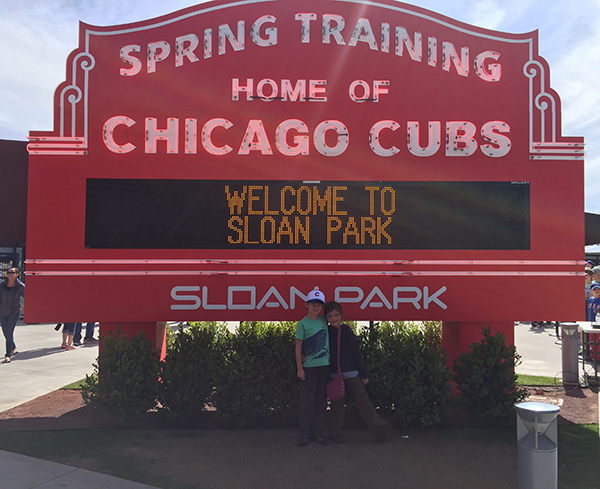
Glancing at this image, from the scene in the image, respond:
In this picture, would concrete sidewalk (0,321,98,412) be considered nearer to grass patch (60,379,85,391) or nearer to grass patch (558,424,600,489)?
grass patch (60,379,85,391)

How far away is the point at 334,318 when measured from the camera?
212 inches

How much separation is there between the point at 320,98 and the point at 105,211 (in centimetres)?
313

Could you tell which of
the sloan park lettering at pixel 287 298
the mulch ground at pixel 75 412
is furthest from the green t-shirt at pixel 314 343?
the mulch ground at pixel 75 412

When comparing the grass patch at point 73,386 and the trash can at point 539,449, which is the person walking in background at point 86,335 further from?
the trash can at point 539,449

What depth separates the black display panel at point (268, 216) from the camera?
233 inches

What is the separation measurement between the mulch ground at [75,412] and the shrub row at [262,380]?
501 mm

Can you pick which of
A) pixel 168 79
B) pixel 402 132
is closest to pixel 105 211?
pixel 168 79

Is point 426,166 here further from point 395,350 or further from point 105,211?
point 105,211

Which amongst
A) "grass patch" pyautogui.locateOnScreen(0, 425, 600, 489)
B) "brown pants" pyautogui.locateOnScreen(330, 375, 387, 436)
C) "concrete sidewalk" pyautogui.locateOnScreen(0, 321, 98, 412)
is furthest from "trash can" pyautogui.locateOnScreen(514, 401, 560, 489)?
"concrete sidewalk" pyautogui.locateOnScreen(0, 321, 98, 412)

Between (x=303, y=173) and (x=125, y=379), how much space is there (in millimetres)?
3360

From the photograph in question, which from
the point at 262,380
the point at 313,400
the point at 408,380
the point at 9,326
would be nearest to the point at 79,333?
the point at 9,326

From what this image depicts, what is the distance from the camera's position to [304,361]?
5.38 metres

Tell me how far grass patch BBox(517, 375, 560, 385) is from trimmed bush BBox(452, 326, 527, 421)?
275 cm

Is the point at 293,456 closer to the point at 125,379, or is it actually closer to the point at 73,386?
the point at 125,379
